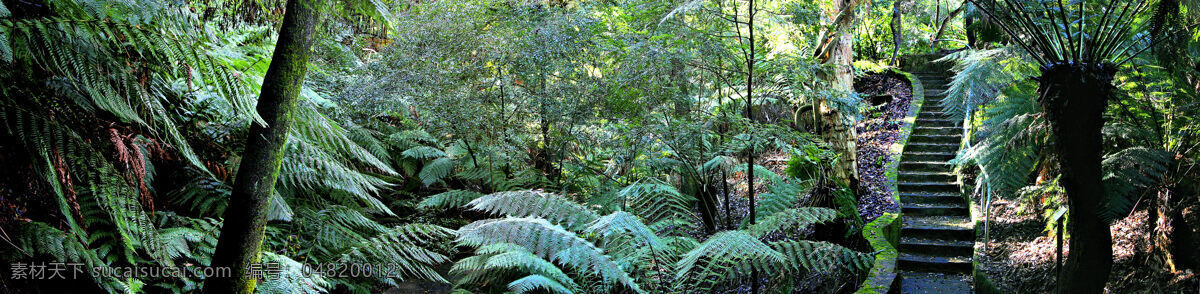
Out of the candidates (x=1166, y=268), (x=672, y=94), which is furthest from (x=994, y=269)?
(x=672, y=94)

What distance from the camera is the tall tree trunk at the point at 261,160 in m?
1.69

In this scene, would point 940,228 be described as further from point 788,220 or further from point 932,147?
point 788,220

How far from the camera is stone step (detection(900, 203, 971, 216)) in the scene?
671 centimetres

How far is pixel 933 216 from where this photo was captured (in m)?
6.73

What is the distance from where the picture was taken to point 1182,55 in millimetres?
3252

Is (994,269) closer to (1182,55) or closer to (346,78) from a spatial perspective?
(1182,55)

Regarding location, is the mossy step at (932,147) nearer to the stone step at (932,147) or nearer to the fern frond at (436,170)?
the stone step at (932,147)

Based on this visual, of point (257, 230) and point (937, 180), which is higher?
point (257, 230)

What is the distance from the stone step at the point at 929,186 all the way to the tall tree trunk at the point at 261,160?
7331 mm

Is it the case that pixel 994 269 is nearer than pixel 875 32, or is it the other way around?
pixel 994 269

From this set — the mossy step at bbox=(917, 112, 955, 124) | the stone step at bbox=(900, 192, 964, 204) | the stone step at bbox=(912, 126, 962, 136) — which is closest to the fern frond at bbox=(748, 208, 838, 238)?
the stone step at bbox=(900, 192, 964, 204)

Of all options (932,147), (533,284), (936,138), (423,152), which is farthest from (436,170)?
(936,138)

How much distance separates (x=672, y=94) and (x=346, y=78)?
3.28m

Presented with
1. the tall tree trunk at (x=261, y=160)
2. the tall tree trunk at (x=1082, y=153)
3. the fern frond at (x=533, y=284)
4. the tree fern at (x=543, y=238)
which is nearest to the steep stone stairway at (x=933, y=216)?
the tall tree trunk at (x=1082, y=153)
